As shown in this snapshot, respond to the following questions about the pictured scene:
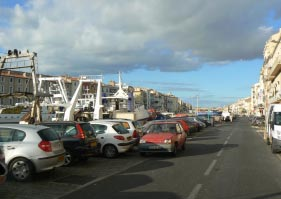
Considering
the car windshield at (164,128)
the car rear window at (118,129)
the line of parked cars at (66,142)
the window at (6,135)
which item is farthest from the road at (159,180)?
the car windshield at (164,128)

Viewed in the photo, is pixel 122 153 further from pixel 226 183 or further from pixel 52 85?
pixel 52 85

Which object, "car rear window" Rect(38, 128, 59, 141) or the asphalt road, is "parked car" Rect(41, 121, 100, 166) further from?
"car rear window" Rect(38, 128, 59, 141)

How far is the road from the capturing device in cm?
898

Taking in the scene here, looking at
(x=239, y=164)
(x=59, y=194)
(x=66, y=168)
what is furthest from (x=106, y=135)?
(x=59, y=194)

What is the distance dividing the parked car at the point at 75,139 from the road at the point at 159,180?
47cm

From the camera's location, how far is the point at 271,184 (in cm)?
1017

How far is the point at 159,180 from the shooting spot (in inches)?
426

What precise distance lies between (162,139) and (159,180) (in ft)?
20.2

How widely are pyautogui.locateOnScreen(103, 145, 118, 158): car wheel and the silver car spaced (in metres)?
5.75

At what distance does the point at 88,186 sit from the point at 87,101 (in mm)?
37984

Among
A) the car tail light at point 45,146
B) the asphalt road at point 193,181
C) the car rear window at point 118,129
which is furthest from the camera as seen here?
the car rear window at point 118,129

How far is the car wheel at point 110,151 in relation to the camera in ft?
55.2

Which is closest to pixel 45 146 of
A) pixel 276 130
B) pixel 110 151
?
pixel 110 151

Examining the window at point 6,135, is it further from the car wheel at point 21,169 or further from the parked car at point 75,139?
the parked car at point 75,139
